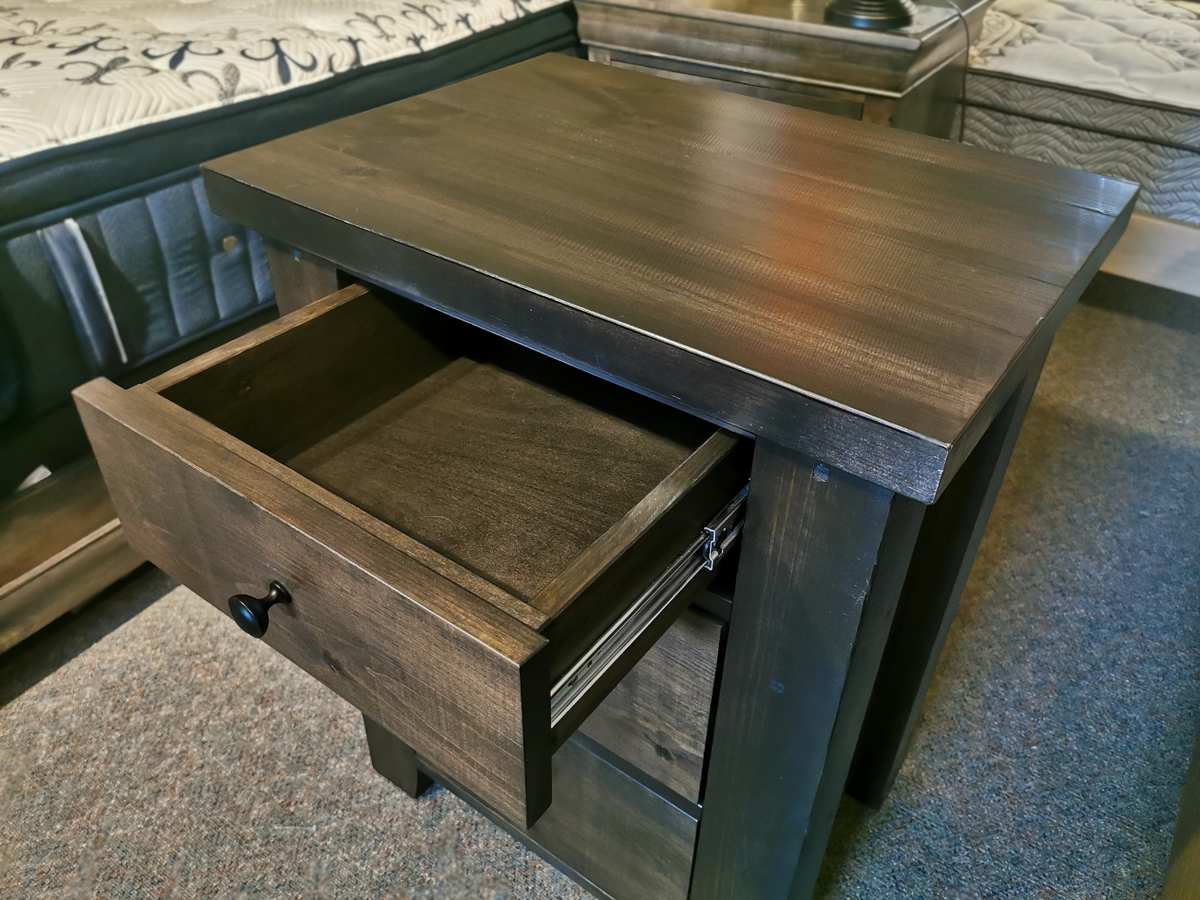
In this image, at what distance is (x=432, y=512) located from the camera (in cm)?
55

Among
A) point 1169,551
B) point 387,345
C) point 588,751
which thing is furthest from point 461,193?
point 1169,551

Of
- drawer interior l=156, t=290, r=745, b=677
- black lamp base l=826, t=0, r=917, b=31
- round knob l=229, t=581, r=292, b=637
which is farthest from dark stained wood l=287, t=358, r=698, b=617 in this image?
black lamp base l=826, t=0, r=917, b=31

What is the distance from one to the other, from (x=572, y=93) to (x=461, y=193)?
0.24m

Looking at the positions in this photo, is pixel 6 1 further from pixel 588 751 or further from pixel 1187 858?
pixel 1187 858

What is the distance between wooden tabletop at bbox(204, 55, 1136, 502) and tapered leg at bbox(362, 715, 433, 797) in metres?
0.42

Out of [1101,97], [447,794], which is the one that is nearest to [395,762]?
[447,794]

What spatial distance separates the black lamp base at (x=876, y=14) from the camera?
1064 mm

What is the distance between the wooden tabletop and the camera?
414 mm

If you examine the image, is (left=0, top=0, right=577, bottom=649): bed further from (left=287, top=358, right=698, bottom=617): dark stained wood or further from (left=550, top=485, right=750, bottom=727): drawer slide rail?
(left=550, top=485, right=750, bottom=727): drawer slide rail

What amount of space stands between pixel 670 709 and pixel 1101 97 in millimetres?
1305

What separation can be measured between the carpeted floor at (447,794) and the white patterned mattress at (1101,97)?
0.62 meters

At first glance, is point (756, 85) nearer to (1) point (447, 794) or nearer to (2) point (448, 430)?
(2) point (448, 430)

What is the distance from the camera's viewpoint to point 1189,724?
2.89 ft

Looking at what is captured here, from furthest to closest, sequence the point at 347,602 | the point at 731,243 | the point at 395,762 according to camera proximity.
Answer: the point at 395,762 → the point at 731,243 → the point at 347,602
